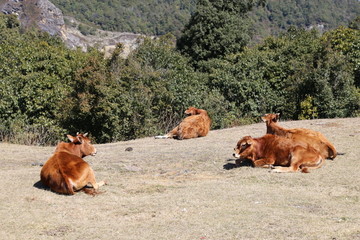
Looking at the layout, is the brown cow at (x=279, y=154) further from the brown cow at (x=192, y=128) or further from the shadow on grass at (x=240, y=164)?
the brown cow at (x=192, y=128)

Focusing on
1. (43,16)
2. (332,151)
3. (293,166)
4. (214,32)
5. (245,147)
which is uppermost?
(43,16)

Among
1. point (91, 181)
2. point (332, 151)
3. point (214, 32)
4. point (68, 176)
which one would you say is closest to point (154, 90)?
point (332, 151)

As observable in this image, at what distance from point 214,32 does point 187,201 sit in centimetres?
3613

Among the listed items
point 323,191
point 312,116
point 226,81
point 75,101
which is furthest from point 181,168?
point 226,81

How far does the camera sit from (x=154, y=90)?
25406 millimetres

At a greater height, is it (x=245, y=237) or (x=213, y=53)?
(x=213, y=53)

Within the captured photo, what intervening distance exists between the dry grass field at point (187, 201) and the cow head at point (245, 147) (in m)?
0.38

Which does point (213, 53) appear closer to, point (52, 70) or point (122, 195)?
point (52, 70)

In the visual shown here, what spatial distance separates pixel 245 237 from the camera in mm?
7125

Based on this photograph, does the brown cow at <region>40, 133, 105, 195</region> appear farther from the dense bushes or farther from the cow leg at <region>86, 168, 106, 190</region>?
the dense bushes

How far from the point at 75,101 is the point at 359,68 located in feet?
53.5

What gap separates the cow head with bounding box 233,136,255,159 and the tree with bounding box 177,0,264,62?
32221 mm

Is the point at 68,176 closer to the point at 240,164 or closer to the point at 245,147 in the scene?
the point at 245,147

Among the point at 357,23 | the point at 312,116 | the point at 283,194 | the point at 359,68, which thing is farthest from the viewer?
the point at 357,23
